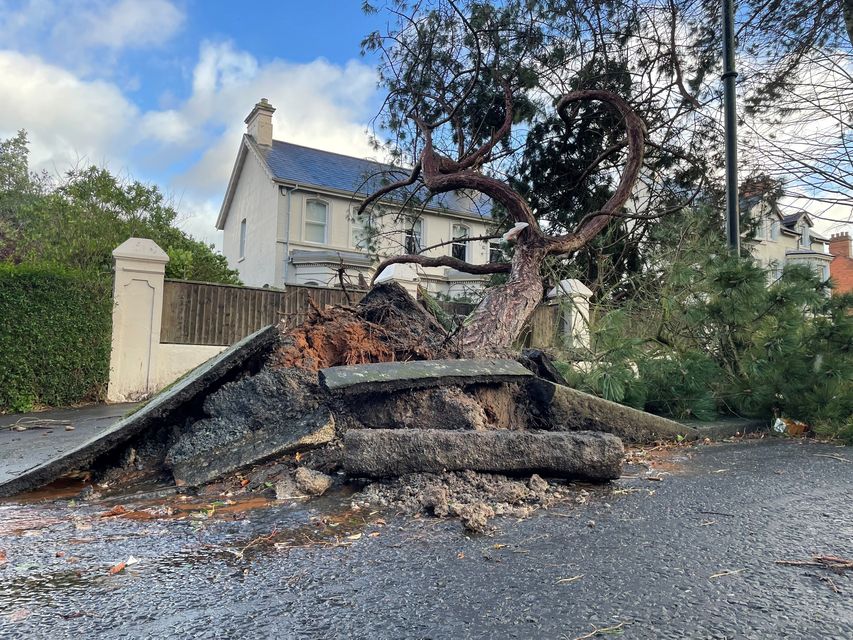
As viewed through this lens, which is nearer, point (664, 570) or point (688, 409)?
point (664, 570)

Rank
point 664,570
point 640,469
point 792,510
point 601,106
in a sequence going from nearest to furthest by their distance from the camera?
point 664,570
point 792,510
point 640,469
point 601,106

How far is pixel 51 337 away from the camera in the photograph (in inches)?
338

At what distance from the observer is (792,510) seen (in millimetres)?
2746

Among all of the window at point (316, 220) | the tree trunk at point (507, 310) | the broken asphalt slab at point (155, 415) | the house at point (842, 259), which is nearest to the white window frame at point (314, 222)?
the window at point (316, 220)

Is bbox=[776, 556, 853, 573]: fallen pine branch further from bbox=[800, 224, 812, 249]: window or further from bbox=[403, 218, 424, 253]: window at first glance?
bbox=[800, 224, 812, 249]: window

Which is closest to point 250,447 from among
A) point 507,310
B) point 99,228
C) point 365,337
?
point 365,337

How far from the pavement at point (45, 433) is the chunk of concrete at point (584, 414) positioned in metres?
3.54

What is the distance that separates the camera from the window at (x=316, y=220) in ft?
74.4

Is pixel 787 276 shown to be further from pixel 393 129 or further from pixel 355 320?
pixel 393 129

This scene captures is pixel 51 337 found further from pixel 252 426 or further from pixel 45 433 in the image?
pixel 252 426

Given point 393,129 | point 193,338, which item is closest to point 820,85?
point 393,129

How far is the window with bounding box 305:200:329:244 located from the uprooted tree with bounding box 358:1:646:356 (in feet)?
44.8

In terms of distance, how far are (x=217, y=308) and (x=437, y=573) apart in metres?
9.86

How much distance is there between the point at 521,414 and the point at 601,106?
7219mm
